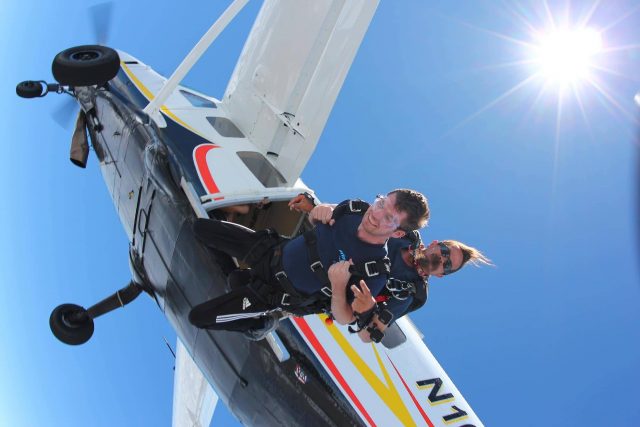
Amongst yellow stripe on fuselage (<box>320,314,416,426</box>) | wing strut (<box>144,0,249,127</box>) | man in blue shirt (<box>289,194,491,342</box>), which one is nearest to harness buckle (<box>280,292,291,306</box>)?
man in blue shirt (<box>289,194,491,342</box>)

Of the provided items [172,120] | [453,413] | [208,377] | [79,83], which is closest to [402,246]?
[453,413]

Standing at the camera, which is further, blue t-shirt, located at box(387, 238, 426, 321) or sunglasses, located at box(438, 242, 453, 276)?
blue t-shirt, located at box(387, 238, 426, 321)

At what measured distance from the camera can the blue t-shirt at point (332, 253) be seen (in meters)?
3.76

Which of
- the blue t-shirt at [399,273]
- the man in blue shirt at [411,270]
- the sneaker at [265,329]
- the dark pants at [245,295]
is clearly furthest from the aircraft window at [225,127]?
the blue t-shirt at [399,273]

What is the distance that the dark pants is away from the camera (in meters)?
4.55

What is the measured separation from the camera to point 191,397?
35.2 ft

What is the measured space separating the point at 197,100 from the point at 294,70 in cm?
225

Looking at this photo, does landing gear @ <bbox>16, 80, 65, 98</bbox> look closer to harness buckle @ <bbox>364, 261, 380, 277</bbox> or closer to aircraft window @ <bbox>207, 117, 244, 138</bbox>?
aircraft window @ <bbox>207, 117, 244, 138</bbox>

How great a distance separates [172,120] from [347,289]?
4849 mm

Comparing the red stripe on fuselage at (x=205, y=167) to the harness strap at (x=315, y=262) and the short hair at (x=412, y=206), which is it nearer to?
the harness strap at (x=315, y=262)

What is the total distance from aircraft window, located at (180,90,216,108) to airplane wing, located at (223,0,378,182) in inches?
31.3

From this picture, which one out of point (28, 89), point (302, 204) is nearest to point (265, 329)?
point (302, 204)

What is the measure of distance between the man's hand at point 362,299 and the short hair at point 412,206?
527 mm

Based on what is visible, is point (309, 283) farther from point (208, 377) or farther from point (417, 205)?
point (208, 377)
